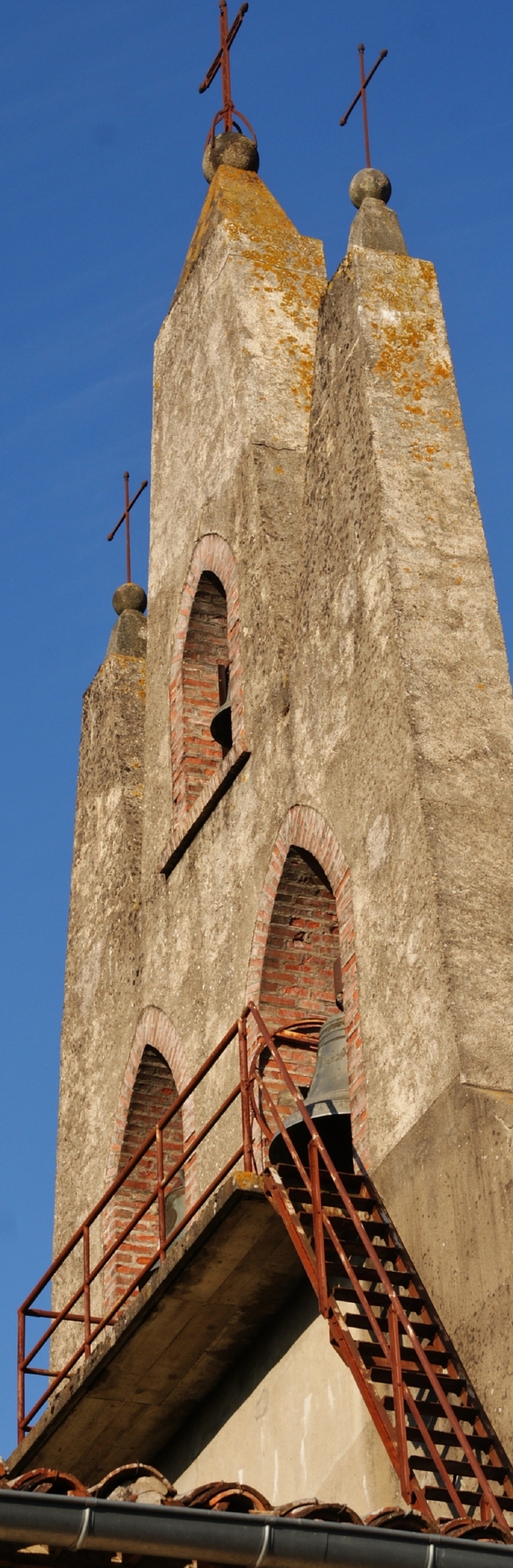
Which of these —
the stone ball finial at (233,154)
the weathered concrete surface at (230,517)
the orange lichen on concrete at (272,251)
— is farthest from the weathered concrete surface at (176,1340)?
the stone ball finial at (233,154)

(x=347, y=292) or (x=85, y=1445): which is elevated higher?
(x=347, y=292)

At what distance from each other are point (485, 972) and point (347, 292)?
14.0ft

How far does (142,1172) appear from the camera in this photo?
531 inches

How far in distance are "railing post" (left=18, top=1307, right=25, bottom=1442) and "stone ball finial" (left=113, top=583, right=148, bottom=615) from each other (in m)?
6.04

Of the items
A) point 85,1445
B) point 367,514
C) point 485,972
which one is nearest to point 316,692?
point 367,514

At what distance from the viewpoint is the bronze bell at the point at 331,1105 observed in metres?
10.0

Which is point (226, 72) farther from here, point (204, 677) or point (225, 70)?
point (204, 677)

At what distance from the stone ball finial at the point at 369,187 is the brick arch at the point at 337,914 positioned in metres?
3.62

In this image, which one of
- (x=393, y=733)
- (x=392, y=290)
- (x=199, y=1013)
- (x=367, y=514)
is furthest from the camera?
(x=199, y=1013)

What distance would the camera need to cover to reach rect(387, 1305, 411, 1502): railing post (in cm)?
763

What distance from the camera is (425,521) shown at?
10.6 meters

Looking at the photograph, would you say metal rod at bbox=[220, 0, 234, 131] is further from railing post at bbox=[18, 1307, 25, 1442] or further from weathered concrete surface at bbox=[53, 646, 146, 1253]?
railing post at bbox=[18, 1307, 25, 1442]

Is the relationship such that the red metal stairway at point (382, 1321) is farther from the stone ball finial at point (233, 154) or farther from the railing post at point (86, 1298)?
the stone ball finial at point (233, 154)

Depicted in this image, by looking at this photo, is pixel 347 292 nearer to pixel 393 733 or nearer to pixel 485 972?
pixel 393 733
